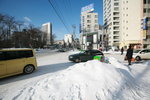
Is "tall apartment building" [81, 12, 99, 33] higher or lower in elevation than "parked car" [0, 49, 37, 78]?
higher

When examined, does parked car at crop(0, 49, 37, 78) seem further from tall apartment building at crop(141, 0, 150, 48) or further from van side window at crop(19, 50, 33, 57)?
tall apartment building at crop(141, 0, 150, 48)

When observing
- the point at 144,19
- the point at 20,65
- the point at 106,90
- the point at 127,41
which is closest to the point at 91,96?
the point at 106,90

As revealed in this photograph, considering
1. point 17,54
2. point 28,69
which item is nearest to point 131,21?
point 28,69

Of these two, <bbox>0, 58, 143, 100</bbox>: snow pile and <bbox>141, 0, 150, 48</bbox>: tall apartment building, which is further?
<bbox>141, 0, 150, 48</bbox>: tall apartment building

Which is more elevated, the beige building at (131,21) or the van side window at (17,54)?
the beige building at (131,21)

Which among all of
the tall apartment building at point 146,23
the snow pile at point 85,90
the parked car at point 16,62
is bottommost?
the snow pile at point 85,90

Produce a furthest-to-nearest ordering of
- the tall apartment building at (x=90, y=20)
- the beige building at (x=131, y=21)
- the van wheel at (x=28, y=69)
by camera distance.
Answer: the tall apartment building at (x=90, y=20) < the beige building at (x=131, y=21) < the van wheel at (x=28, y=69)

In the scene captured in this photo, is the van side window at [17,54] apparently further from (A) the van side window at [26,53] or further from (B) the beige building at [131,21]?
(B) the beige building at [131,21]

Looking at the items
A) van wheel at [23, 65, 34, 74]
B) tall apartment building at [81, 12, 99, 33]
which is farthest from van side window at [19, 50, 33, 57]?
tall apartment building at [81, 12, 99, 33]

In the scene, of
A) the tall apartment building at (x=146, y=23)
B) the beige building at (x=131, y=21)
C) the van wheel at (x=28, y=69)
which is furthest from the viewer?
the beige building at (x=131, y=21)

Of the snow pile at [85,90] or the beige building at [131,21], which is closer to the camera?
the snow pile at [85,90]

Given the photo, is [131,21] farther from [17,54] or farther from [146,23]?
[17,54]

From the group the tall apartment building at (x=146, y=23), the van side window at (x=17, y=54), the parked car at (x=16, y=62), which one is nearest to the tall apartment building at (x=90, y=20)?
the tall apartment building at (x=146, y=23)

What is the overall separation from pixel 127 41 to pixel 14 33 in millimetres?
55535
